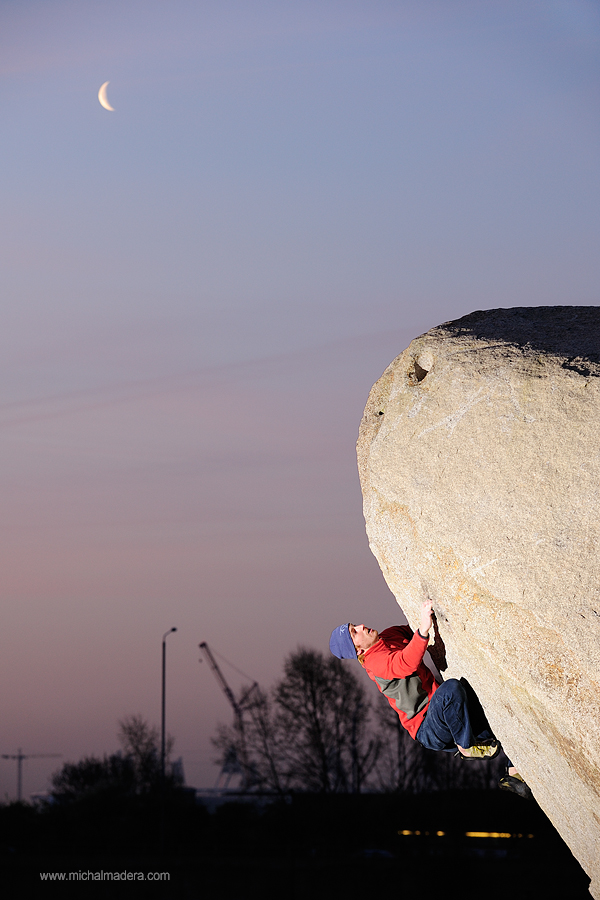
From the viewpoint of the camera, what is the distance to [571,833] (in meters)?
6.06

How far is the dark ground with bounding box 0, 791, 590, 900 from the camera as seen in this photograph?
23469 mm

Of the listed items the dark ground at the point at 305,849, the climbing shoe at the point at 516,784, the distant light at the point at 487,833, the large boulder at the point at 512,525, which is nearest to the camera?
the large boulder at the point at 512,525

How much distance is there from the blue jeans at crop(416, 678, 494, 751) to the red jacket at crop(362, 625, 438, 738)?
0.16 metres

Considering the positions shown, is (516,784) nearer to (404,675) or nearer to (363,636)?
(404,675)

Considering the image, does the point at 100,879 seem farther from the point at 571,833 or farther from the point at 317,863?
the point at 571,833

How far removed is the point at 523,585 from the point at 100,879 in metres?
23.5

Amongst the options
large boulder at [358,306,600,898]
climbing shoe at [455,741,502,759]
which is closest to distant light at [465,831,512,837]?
climbing shoe at [455,741,502,759]

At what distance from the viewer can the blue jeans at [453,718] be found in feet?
20.0

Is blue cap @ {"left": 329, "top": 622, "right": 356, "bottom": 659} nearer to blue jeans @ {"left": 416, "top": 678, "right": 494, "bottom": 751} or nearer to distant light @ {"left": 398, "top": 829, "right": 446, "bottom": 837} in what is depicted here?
blue jeans @ {"left": 416, "top": 678, "right": 494, "bottom": 751}

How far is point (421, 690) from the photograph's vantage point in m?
6.46

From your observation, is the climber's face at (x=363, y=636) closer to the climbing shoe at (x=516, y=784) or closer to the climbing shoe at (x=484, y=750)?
the climbing shoe at (x=484, y=750)

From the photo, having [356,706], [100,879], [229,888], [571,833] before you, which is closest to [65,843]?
[100,879]

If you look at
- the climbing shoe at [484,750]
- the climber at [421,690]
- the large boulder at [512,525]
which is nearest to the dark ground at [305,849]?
the climbing shoe at [484,750]

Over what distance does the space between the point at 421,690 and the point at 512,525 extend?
6.10 feet
